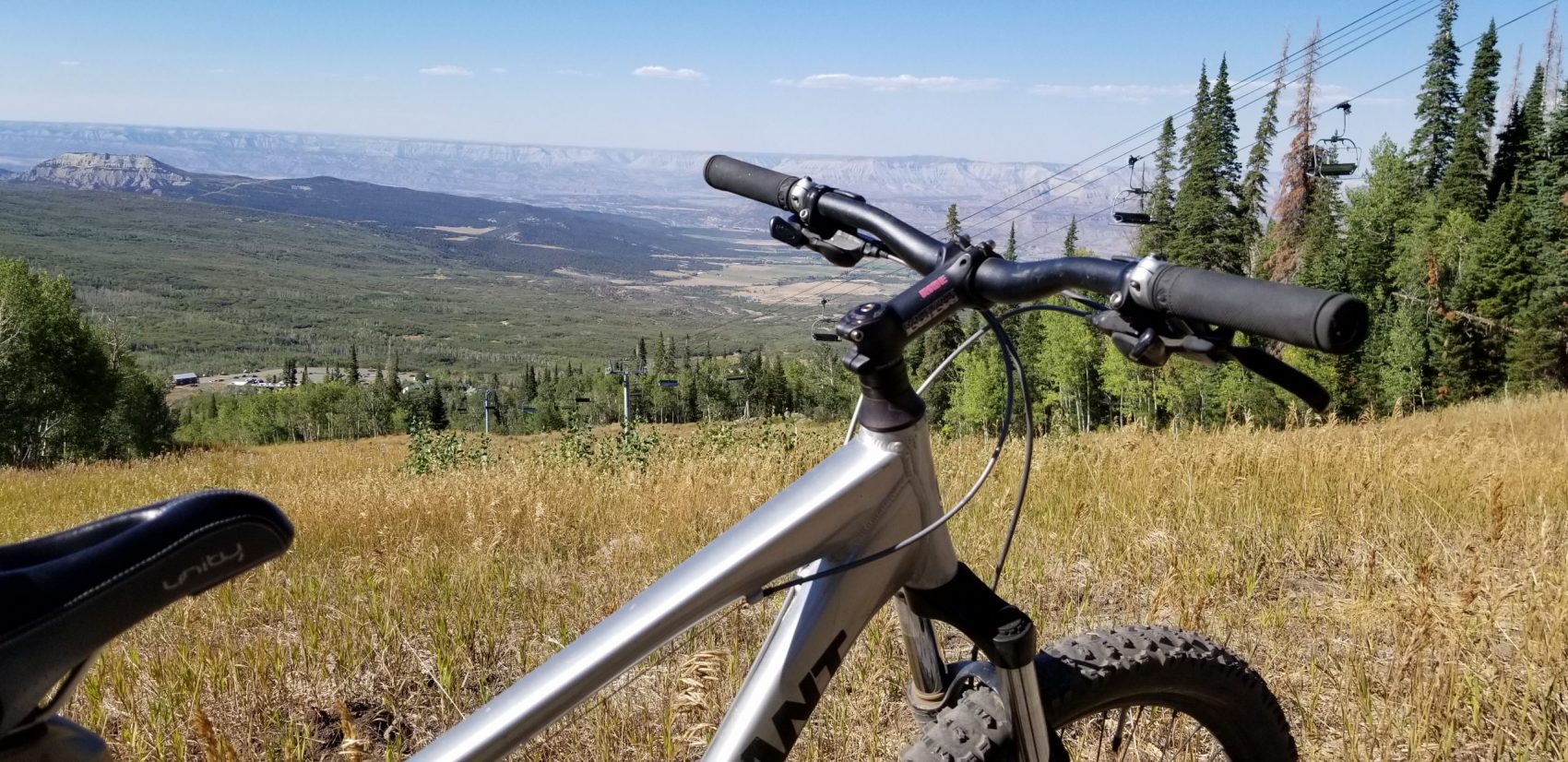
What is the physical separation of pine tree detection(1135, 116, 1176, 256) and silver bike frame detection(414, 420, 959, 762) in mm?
50319

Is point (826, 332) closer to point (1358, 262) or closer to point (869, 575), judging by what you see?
point (869, 575)

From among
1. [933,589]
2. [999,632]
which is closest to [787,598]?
[933,589]

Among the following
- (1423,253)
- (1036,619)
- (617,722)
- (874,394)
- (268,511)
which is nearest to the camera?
(268,511)

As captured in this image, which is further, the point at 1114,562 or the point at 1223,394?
the point at 1223,394

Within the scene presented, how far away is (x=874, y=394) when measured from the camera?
1544 millimetres

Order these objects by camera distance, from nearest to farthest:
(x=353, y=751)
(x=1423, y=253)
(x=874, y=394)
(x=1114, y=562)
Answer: (x=874, y=394), (x=353, y=751), (x=1114, y=562), (x=1423, y=253)

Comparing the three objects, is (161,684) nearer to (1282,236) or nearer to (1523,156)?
(1282,236)

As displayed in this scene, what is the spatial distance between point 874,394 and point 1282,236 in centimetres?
5597

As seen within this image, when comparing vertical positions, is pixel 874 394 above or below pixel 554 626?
above

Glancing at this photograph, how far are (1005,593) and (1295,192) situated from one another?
53924 mm

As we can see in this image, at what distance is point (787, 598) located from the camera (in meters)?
1.56

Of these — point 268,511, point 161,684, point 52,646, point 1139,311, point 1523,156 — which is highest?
point 1523,156

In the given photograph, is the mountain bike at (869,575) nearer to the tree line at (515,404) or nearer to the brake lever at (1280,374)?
the brake lever at (1280,374)

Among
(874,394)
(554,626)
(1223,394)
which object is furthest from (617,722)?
(1223,394)
